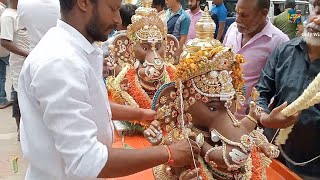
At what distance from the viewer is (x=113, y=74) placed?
2.54 meters

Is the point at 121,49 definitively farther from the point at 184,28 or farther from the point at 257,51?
the point at 184,28

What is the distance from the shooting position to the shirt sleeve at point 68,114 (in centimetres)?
89

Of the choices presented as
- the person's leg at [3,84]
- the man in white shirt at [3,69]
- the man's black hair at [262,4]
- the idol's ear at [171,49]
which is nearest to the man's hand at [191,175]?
the man's black hair at [262,4]

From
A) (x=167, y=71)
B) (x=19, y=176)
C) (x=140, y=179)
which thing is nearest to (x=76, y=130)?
(x=140, y=179)

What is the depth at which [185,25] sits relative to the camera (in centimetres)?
396

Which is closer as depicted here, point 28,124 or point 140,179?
point 28,124

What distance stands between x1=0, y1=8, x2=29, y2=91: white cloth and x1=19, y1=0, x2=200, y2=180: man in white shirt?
2259mm

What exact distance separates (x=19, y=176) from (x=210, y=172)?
2025 millimetres

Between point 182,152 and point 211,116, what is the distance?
24cm

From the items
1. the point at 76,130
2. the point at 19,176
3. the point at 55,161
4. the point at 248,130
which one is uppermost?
the point at 76,130

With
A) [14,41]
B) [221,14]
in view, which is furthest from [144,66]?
[221,14]

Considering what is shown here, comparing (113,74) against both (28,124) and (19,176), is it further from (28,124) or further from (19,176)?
(28,124)

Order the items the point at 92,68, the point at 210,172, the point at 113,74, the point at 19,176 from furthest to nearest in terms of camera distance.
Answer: the point at 19,176
the point at 113,74
the point at 210,172
the point at 92,68

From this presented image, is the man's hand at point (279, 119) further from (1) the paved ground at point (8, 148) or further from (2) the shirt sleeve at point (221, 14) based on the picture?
(2) the shirt sleeve at point (221, 14)
